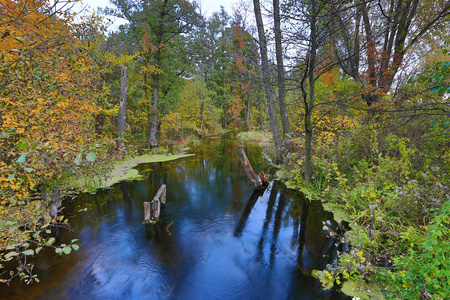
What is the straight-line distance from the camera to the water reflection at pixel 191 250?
138 inches

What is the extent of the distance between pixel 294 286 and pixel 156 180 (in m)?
6.96

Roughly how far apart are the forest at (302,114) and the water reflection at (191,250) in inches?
18.6

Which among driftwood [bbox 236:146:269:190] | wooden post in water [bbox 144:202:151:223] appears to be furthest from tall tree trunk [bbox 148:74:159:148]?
wooden post in water [bbox 144:202:151:223]

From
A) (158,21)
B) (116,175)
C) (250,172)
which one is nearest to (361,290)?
(250,172)

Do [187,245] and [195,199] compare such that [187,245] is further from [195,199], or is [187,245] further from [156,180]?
[156,180]

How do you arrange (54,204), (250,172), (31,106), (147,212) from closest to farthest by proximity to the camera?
1. (31,106)
2. (54,204)
3. (147,212)
4. (250,172)

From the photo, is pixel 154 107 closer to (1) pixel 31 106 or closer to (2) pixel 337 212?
(1) pixel 31 106

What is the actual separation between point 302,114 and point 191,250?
7.51 meters

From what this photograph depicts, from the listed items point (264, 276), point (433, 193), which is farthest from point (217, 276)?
point (433, 193)

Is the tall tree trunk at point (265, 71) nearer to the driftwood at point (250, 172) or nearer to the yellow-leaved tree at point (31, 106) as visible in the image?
the driftwood at point (250, 172)

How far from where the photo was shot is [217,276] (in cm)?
384

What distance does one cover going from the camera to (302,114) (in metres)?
9.44

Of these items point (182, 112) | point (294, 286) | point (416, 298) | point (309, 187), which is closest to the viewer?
point (416, 298)

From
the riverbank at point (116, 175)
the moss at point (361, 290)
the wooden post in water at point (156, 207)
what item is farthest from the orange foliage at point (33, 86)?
the moss at point (361, 290)
